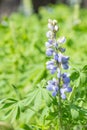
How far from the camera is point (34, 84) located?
3199 millimetres

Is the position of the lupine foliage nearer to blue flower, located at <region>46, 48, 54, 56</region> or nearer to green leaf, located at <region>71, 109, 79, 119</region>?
green leaf, located at <region>71, 109, 79, 119</region>

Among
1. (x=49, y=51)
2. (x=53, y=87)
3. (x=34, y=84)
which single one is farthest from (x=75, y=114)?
(x=34, y=84)

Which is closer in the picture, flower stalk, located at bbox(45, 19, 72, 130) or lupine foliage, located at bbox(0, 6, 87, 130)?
flower stalk, located at bbox(45, 19, 72, 130)

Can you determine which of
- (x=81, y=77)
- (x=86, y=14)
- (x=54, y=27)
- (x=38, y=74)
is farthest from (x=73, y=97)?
(x=86, y=14)

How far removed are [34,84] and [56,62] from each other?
1.09 meters

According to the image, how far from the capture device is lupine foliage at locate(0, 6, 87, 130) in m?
2.21

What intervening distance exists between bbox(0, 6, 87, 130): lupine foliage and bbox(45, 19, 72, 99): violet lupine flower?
66 mm

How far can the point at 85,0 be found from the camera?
Result: 43.8 feet

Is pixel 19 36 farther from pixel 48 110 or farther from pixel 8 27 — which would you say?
pixel 48 110

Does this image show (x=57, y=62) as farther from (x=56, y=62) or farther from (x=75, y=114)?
(x=75, y=114)

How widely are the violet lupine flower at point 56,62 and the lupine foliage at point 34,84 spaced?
0.22 ft

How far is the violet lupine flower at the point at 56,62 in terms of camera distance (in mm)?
2096

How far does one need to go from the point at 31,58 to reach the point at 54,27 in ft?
7.05

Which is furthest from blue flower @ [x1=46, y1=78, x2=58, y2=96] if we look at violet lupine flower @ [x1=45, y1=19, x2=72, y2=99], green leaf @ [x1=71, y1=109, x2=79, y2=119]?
green leaf @ [x1=71, y1=109, x2=79, y2=119]
